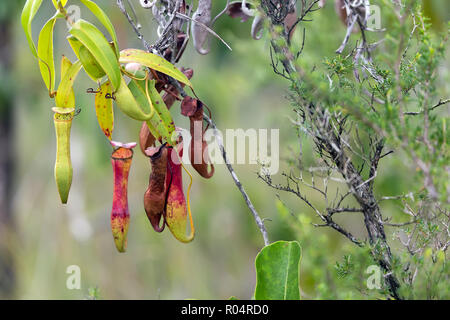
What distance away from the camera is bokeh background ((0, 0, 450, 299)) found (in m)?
3.75

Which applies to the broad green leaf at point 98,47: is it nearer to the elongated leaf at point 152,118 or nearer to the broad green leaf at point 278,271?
the elongated leaf at point 152,118

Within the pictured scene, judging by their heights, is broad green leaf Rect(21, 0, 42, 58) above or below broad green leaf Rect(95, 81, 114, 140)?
above

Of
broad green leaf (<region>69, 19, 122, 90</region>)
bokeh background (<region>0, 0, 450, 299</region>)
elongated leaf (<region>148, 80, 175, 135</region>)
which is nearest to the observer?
broad green leaf (<region>69, 19, 122, 90</region>)

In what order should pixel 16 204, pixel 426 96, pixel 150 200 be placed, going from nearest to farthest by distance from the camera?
pixel 426 96
pixel 150 200
pixel 16 204

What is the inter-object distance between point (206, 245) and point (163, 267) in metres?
0.51

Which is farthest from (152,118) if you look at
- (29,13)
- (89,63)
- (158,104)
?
(29,13)

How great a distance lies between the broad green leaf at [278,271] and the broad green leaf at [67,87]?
1.43 feet

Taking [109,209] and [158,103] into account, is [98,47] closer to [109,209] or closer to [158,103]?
[158,103]

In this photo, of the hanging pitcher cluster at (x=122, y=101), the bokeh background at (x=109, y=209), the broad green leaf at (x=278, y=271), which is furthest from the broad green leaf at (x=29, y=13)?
the bokeh background at (x=109, y=209)

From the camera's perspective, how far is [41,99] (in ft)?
15.4

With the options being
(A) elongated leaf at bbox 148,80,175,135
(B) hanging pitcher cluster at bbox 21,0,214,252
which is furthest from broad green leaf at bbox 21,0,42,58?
(A) elongated leaf at bbox 148,80,175,135

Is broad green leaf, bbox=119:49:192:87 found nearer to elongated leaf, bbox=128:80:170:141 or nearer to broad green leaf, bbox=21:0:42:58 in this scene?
elongated leaf, bbox=128:80:170:141
